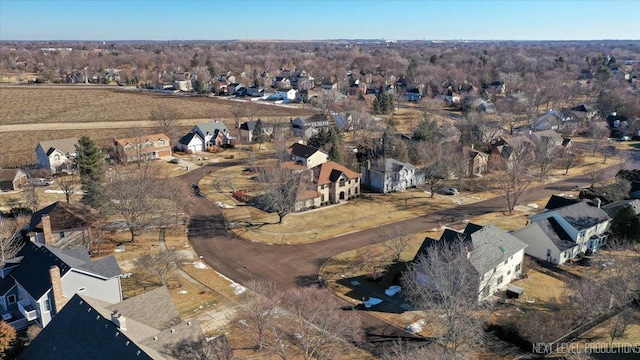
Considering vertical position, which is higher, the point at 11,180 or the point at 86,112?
the point at 86,112

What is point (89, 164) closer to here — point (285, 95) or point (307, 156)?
point (307, 156)

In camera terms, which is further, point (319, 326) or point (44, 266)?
point (44, 266)

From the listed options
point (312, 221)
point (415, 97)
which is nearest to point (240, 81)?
point (415, 97)

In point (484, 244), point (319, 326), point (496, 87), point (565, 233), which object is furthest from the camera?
point (496, 87)

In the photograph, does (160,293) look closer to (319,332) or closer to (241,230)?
(319,332)

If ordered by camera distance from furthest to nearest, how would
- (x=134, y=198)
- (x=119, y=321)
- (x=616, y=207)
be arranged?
(x=616, y=207), (x=134, y=198), (x=119, y=321)

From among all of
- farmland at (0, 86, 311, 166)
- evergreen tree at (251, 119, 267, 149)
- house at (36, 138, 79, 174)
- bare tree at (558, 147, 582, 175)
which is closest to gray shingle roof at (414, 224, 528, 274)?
bare tree at (558, 147, 582, 175)

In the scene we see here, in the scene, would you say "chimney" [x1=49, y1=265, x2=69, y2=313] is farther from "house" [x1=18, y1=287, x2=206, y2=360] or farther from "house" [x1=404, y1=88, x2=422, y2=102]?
"house" [x1=404, y1=88, x2=422, y2=102]

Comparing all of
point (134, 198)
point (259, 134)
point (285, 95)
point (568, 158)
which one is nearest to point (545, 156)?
point (568, 158)
